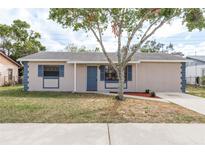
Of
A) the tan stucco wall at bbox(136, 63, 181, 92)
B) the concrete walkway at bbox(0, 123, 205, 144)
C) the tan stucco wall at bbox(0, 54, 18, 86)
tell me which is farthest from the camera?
the tan stucco wall at bbox(0, 54, 18, 86)

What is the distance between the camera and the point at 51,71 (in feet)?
63.9

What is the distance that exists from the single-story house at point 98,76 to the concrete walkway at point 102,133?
40.0ft

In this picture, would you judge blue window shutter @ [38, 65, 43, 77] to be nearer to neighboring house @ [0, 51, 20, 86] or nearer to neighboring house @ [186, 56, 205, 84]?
neighboring house @ [0, 51, 20, 86]


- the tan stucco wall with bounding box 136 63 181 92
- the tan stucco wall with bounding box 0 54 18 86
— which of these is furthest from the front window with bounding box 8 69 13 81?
the tan stucco wall with bounding box 136 63 181 92

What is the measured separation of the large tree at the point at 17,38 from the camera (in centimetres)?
3762

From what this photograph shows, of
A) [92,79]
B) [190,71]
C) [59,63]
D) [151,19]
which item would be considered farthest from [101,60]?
[190,71]

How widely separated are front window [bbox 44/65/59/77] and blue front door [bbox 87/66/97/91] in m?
2.45

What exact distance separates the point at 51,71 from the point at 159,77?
8308 millimetres

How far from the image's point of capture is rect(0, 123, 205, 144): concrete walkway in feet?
18.7

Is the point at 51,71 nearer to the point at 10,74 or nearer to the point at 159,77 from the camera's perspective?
the point at 159,77

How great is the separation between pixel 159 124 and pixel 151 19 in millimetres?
7271

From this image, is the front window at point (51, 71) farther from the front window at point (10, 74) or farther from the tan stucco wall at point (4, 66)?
the front window at point (10, 74)

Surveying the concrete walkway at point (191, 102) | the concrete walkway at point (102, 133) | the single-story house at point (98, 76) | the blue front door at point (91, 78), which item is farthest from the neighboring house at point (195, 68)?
the concrete walkway at point (102, 133)
